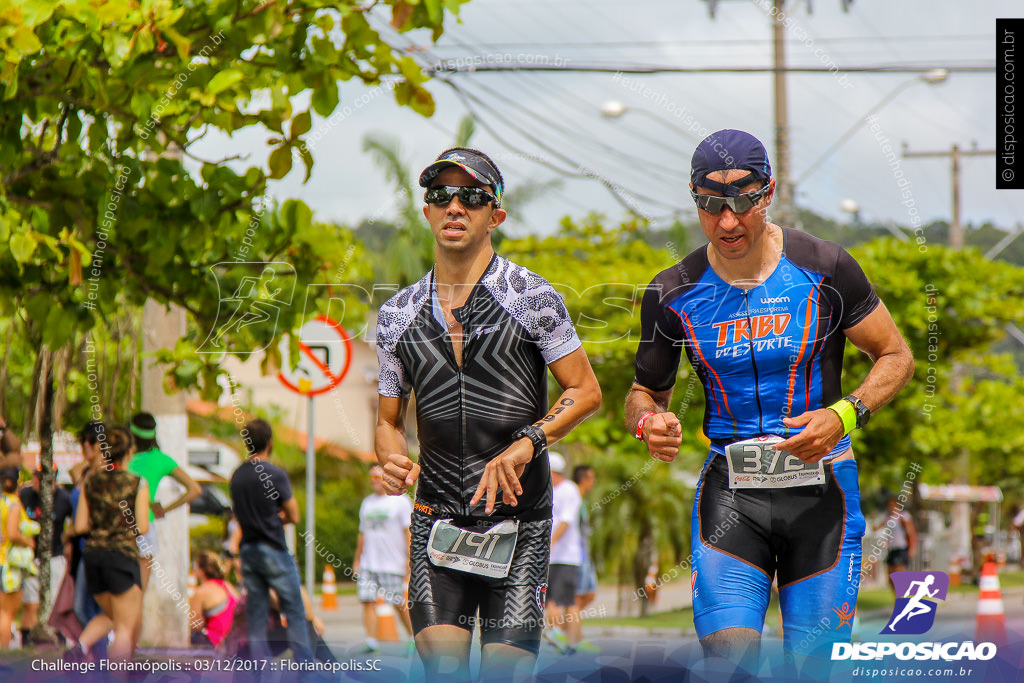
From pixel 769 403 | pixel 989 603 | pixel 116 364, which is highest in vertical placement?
pixel 116 364

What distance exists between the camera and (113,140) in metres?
6.79

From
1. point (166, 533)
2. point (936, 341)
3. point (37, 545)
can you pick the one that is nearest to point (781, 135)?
point (936, 341)

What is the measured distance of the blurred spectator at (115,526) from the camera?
787 cm

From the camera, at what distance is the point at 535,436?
3.76 metres

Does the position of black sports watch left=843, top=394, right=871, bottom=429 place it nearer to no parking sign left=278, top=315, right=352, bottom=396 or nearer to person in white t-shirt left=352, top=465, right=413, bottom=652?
no parking sign left=278, top=315, right=352, bottom=396

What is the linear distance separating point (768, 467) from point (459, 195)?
1.39m

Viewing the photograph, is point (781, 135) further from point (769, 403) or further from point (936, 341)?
point (769, 403)

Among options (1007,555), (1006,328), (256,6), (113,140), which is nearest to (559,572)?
(113,140)

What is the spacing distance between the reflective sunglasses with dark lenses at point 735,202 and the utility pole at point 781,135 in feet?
23.5

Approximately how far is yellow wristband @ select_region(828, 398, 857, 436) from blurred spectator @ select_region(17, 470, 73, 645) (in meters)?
7.26

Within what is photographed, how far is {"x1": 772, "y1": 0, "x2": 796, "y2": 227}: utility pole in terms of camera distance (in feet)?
37.2

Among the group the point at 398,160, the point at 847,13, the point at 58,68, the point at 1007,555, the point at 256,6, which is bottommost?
the point at 1007,555

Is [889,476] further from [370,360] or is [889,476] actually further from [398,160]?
[370,360]

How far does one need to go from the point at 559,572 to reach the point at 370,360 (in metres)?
30.4
